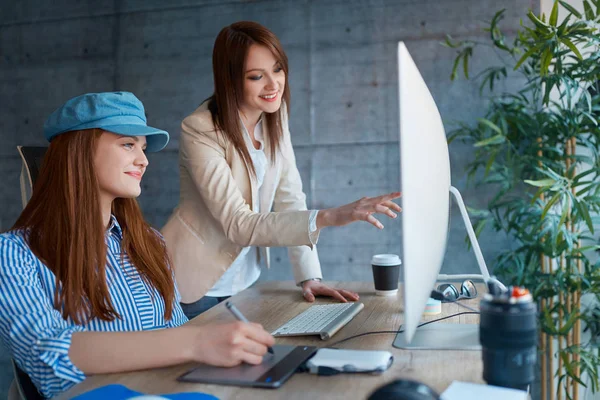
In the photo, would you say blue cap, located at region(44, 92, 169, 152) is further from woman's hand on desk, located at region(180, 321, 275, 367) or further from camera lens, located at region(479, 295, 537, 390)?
camera lens, located at region(479, 295, 537, 390)

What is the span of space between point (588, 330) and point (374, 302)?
174 cm

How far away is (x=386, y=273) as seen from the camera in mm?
1724

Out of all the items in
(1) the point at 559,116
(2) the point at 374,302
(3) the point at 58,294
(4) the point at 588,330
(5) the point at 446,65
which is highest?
(5) the point at 446,65

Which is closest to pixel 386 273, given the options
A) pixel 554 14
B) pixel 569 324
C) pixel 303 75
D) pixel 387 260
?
pixel 387 260

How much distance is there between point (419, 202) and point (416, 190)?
4cm

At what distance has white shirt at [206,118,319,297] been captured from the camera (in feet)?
6.72

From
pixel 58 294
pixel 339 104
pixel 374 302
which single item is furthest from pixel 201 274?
pixel 339 104

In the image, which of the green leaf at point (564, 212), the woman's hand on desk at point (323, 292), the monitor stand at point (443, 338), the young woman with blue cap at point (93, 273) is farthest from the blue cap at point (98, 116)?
the green leaf at point (564, 212)

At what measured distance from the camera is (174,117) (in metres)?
3.41

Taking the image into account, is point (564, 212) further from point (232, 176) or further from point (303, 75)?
point (303, 75)

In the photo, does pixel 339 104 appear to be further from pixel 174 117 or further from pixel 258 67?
pixel 258 67

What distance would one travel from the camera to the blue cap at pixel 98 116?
4.35ft

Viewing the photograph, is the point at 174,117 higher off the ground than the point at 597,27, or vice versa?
the point at 597,27

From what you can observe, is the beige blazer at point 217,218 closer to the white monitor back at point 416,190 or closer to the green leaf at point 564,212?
the white monitor back at point 416,190
